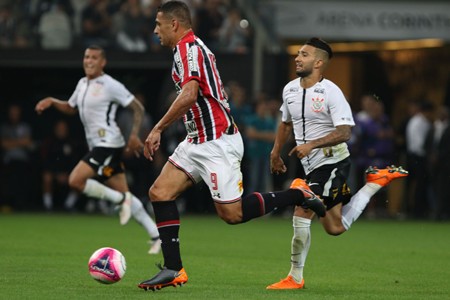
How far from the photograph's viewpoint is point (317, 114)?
1001cm

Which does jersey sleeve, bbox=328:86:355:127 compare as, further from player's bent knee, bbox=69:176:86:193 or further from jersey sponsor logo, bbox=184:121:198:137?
player's bent knee, bbox=69:176:86:193

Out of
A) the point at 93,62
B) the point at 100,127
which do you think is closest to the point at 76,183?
the point at 100,127

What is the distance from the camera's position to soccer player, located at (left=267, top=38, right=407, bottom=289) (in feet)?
31.8

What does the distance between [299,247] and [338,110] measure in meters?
1.26

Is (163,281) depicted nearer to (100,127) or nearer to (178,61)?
(178,61)

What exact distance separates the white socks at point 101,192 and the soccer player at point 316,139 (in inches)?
167

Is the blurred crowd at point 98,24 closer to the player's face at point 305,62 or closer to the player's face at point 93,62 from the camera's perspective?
the player's face at point 93,62

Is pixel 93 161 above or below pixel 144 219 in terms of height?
above

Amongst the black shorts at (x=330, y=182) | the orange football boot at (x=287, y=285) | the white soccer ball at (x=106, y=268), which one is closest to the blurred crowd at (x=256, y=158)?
the black shorts at (x=330, y=182)

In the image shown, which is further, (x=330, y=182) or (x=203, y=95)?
(x=330, y=182)

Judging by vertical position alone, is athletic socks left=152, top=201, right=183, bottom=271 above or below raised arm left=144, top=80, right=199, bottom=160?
below

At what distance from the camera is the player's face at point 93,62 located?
14.1m

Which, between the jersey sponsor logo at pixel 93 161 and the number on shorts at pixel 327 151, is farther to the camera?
the jersey sponsor logo at pixel 93 161

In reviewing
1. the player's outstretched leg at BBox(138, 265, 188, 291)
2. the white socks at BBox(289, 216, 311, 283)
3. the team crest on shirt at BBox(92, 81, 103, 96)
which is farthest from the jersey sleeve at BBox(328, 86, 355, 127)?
the team crest on shirt at BBox(92, 81, 103, 96)
